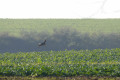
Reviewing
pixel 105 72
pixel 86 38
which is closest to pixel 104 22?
pixel 86 38

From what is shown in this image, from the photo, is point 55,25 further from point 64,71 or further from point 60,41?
point 64,71

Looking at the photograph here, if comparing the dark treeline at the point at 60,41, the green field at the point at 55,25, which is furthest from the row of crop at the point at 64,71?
the green field at the point at 55,25

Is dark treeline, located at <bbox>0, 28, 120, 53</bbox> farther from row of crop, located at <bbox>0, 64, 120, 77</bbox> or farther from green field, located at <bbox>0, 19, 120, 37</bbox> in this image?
row of crop, located at <bbox>0, 64, 120, 77</bbox>

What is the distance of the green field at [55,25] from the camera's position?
237 ft

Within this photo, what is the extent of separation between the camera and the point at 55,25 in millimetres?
77125

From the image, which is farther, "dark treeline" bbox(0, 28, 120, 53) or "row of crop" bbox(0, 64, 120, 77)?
"dark treeline" bbox(0, 28, 120, 53)

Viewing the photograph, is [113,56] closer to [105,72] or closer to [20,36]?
[105,72]

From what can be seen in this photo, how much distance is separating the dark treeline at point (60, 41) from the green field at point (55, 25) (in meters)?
2.38

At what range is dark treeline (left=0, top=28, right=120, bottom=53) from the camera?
59.6 metres

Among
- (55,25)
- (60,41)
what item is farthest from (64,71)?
(55,25)

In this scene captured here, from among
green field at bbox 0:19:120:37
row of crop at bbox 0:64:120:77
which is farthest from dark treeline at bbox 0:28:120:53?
row of crop at bbox 0:64:120:77

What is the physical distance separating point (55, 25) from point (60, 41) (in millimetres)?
14398

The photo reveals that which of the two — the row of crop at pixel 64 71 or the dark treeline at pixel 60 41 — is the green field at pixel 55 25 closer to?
the dark treeline at pixel 60 41

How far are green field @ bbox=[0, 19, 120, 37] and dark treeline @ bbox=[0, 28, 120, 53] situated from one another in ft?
7.81
